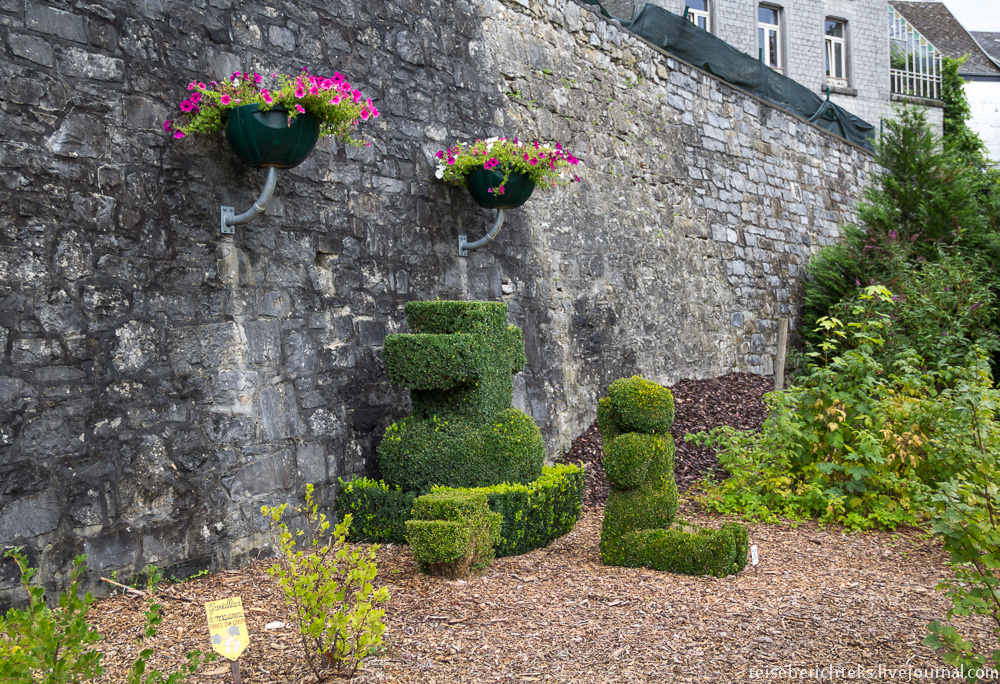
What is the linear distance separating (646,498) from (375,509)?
60.9 inches

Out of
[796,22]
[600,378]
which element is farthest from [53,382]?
[796,22]

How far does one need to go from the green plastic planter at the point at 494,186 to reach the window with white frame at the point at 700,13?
38.3 feet

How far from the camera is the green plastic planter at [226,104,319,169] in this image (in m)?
4.09

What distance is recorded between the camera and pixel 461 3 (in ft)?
20.0

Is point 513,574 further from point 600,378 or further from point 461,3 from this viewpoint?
Answer: point 461,3

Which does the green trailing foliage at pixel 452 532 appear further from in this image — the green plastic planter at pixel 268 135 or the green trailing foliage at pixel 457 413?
the green plastic planter at pixel 268 135

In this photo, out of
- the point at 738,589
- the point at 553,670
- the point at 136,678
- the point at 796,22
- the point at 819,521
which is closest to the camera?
the point at 136,678

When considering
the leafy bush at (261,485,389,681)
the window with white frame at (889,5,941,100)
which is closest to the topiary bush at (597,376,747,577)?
the leafy bush at (261,485,389,681)

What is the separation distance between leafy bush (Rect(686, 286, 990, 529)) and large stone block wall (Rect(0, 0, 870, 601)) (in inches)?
65.1

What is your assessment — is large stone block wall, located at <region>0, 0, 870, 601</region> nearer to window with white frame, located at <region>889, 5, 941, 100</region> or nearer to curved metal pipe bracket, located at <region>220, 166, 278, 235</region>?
curved metal pipe bracket, located at <region>220, 166, 278, 235</region>

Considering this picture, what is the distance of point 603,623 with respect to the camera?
3416 mm

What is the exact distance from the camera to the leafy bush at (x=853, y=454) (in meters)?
5.20

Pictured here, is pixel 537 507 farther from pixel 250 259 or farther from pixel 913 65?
pixel 913 65

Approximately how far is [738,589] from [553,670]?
4.59 ft
